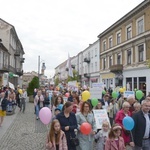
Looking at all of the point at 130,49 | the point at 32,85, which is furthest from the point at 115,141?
the point at 130,49

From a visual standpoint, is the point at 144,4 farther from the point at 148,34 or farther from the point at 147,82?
the point at 147,82

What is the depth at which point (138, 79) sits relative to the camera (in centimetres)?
2778

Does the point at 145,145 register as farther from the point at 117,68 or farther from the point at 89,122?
the point at 117,68

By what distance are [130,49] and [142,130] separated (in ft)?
85.3

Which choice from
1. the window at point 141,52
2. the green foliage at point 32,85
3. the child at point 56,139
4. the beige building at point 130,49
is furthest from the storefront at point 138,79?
the child at point 56,139

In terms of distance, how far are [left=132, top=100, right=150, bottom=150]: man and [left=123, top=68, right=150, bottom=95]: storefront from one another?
2071 cm

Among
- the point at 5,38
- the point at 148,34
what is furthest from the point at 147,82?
the point at 5,38

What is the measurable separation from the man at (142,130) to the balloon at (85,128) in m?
1.04

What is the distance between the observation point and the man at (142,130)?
196 inches

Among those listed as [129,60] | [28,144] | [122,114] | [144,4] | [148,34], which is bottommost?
[28,144]

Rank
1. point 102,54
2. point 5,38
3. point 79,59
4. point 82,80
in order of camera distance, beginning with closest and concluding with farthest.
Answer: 1. point 5,38
2. point 102,54
3. point 82,80
4. point 79,59

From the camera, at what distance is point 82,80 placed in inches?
2327

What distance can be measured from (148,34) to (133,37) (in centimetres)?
361

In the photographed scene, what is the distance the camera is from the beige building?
2595 centimetres
